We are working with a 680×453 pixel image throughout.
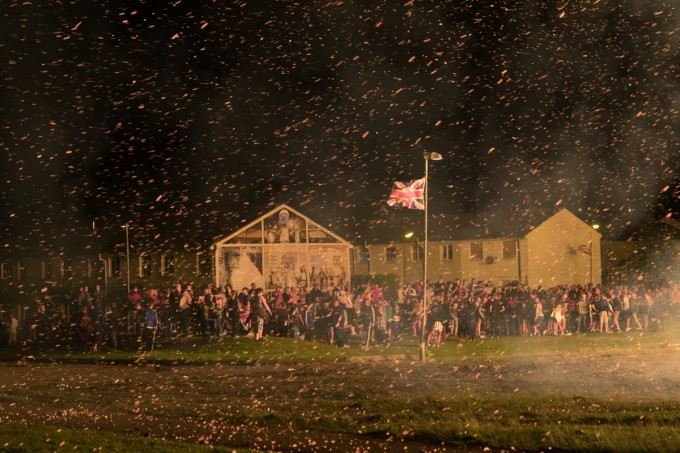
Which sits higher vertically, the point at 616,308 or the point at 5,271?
the point at 5,271

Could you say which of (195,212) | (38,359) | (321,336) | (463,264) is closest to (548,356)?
(321,336)

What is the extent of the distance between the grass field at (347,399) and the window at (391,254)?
36.8m

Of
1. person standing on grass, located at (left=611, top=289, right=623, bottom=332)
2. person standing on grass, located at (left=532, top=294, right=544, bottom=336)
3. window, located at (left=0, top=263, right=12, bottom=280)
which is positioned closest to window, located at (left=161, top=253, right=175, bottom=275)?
window, located at (left=0, top=263, right=12, bottom=280)

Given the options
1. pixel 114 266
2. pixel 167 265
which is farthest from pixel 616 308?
pixel 114 266

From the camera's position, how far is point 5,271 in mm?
59375

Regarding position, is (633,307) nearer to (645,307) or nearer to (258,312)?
(645,307)

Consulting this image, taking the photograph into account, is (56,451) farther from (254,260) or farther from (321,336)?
(254,260)

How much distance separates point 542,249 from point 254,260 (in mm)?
22570

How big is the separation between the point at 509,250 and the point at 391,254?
345 inches

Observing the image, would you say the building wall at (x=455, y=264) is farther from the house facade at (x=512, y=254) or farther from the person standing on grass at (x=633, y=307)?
the person standing on grass at (x=633, y=307)

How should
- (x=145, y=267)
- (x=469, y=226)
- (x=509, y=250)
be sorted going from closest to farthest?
1. (x=145, y=267)
2. (x=509, y=250)
3. (x=469, y=226)

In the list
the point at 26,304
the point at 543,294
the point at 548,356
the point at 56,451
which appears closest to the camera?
the point at 56,451

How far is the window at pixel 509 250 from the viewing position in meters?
56.9

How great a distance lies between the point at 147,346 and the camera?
24.1 m
